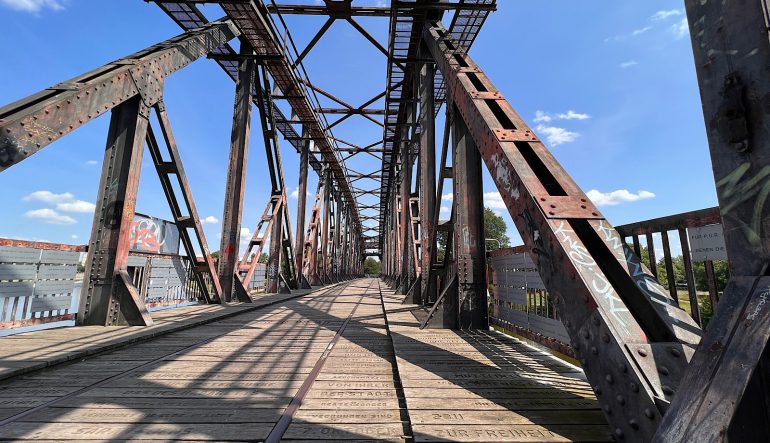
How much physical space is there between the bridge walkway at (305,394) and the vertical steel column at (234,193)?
5.12 metres

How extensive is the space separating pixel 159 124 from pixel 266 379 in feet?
19.9

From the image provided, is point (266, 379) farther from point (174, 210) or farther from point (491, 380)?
point (174, 210)

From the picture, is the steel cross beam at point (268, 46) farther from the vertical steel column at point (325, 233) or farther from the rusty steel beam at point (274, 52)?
the vertical steel column at point (325, 233)

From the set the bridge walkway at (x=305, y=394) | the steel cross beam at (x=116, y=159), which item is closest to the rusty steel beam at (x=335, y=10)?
the steel cross beam at (x=116, y=159)

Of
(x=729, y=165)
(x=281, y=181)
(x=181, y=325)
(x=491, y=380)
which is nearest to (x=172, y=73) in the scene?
(x=181, y=325)

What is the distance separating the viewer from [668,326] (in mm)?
1908

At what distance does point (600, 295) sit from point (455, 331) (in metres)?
3.73

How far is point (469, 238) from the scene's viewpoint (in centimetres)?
580

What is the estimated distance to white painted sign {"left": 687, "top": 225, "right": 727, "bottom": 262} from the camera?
2.30m

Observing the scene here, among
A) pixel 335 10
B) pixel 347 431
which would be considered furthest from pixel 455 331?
pixel 335 10

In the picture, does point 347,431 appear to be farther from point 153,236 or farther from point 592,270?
point 153,236

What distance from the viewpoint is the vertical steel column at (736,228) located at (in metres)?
1.31

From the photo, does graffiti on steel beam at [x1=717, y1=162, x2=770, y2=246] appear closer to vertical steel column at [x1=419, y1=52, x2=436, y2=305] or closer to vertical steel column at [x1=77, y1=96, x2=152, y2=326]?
vertical steel column at [x1=77, y1=96, x2=152, y2=326]

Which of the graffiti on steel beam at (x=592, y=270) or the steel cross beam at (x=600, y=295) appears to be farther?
the graffiti on steel beam at (x=592, y=270)
